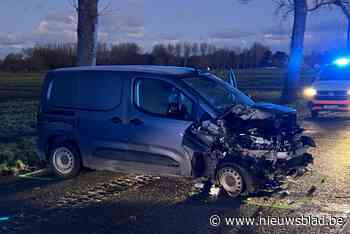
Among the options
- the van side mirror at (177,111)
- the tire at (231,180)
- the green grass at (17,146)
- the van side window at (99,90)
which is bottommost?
the green grass at (17,146)

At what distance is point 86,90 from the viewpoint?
811cm

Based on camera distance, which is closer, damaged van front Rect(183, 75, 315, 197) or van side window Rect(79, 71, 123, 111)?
damaged van front Rect(183, 75, 315, 197)

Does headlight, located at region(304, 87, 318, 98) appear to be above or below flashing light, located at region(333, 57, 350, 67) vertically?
below

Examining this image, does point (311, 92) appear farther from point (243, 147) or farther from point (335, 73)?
point (243, 147)

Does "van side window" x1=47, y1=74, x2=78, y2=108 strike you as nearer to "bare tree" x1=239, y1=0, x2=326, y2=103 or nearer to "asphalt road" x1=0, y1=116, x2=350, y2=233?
"asphalt road" x1=0, y1=116, x2=350, y2=233

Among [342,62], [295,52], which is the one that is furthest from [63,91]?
[295,52]

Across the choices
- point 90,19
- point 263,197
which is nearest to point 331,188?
point 263,197

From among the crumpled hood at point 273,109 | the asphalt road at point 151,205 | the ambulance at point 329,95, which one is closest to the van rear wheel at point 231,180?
the asphalt road at point 151,205

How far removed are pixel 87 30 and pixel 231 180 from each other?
24.0 feet

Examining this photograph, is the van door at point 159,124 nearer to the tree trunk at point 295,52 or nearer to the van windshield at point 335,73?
the van windshield at point 335,73

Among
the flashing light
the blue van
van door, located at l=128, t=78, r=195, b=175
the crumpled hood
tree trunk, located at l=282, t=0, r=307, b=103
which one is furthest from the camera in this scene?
tree trunk, located at l=282, t=0, r=307, b=103

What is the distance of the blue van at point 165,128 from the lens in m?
7.03

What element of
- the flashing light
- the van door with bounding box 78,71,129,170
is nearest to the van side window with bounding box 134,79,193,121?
the van door with bounding box 78,71,129,170

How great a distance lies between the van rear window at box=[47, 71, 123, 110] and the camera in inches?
309
